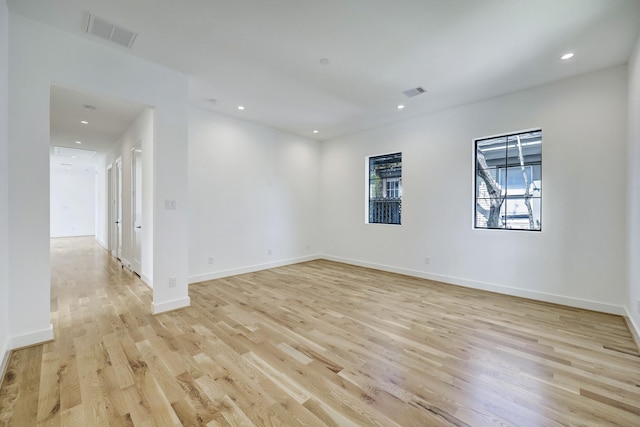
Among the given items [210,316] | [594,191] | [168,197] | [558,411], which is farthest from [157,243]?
[594,191]

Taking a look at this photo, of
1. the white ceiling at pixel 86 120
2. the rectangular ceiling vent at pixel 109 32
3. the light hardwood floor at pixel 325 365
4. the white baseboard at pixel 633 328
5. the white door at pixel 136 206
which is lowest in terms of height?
the light hardwood floor at pixel 325 365

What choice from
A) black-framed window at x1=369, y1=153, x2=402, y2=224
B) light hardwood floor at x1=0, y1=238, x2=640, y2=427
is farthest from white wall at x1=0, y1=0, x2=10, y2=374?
black-framed window at x1=369, y1=153, x2=402, y2=224

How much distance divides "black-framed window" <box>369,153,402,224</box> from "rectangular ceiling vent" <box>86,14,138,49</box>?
14.3 ft

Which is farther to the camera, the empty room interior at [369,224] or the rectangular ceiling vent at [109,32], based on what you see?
the rectangular ceiling vent at [109,32]

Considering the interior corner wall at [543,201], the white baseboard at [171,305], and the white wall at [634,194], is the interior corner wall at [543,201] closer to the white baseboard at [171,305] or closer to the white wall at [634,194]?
the white wall at [634,194]

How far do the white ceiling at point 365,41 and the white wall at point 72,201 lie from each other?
9.99 metres

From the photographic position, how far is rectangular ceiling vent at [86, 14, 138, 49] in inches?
94.7

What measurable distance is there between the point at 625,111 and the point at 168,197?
5418 millimetres

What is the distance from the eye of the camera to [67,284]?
424cm

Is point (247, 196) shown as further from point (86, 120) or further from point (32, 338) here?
point (32, 338)

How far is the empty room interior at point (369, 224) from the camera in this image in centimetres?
188

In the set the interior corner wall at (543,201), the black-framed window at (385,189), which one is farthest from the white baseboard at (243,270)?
the black-framed window at (385,189)

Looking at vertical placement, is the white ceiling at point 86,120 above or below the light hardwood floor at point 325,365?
above

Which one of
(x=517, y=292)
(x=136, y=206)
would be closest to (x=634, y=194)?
(x=517, y=292)
